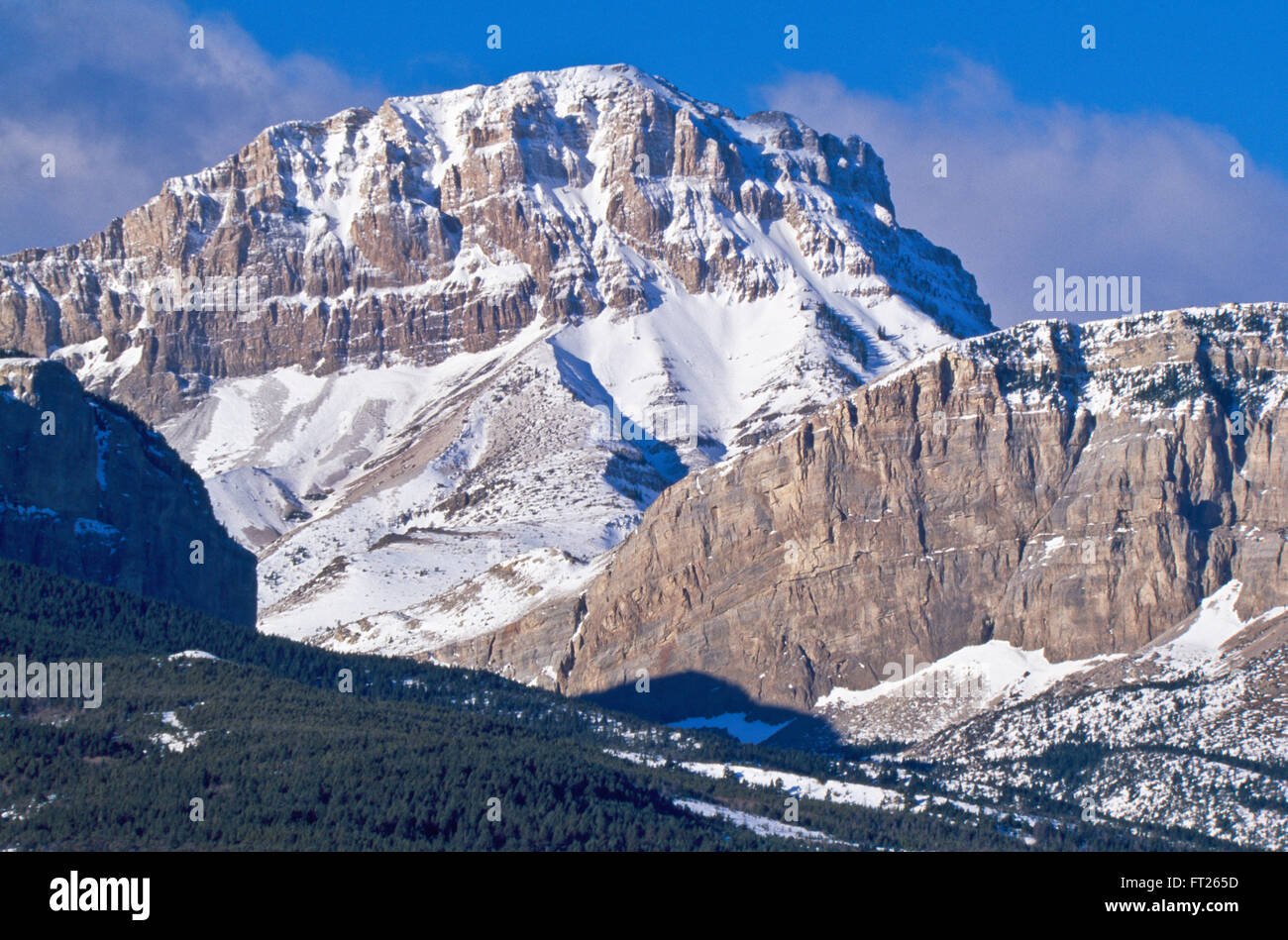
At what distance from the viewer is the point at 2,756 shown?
19150 cm
